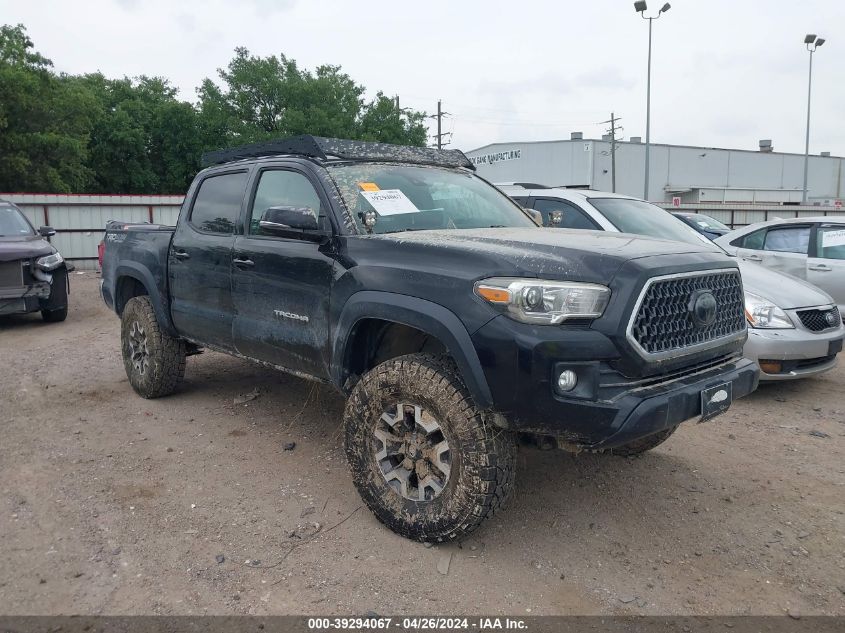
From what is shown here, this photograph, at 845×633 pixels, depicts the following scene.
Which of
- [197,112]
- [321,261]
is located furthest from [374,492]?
[197,112]

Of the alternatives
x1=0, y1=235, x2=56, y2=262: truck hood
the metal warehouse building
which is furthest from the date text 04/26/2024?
the metal warehouse building

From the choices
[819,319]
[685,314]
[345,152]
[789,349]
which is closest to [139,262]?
[345,152]

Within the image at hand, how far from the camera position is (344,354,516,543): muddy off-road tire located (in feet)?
9.89

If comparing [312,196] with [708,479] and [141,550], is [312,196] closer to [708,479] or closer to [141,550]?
[141,550]

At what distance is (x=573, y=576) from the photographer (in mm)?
3070

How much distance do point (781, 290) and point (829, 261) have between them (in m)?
2.35

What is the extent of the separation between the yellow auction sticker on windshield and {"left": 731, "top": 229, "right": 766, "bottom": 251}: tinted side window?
19.1ft

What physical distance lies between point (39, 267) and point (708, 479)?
883 centimetres

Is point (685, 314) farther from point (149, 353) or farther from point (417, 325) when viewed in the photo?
point (149, 353)

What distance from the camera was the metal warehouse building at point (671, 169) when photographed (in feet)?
198

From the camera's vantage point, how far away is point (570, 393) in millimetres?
2801

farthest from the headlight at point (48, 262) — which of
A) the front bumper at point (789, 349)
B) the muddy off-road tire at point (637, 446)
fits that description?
the front bumper at point (789, 349)

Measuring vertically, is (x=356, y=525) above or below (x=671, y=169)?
below

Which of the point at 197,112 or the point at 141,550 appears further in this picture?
the point at 197,112
